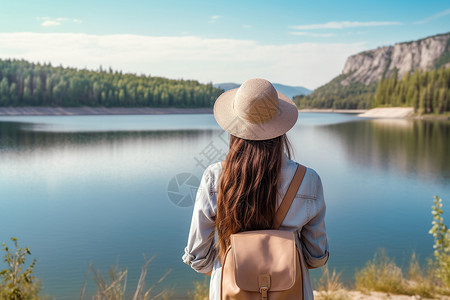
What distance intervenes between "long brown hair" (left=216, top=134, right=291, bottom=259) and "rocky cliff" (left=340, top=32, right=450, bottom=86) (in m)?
173

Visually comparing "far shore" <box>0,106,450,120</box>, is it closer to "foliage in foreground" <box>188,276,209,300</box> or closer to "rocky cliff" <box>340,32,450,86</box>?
"foliage in foreground" <box>188,276,209,300</box>

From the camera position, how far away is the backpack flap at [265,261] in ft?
5.04

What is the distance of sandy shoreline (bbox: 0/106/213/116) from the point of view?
74250 mm

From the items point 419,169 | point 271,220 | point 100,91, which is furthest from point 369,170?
point 100,91

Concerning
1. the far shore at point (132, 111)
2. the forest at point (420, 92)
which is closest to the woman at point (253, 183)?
the far shore at point (132, 111)

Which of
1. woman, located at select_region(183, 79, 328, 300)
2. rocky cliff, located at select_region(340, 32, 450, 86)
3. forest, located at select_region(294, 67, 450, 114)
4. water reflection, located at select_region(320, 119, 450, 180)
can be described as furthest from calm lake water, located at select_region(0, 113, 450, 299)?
rocky cliff, located at select_region(340, 32, 450, 86)

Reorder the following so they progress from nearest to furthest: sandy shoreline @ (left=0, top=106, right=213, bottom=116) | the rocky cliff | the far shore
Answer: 1. the far shore
2. sandy shoreline @ (left=0, top=106, right=213, bottom=116)
3. the rocky cliff

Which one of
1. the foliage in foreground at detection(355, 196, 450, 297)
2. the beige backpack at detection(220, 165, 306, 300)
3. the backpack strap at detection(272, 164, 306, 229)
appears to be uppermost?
the backpack strap at detection(272, 164, 306, 229)

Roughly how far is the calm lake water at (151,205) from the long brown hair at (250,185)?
424cm

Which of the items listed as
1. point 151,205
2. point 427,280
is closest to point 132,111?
point 151,205

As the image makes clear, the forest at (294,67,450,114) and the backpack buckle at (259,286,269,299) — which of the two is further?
the forest at (294,67,450,114)

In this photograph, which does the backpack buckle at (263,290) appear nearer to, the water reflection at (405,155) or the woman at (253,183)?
the woman at (253,183)

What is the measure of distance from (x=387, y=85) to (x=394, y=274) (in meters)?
84.8

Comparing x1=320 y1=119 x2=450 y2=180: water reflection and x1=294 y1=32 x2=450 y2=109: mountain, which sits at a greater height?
x1=294 y1=32 x2=450 y2=109: mountain
